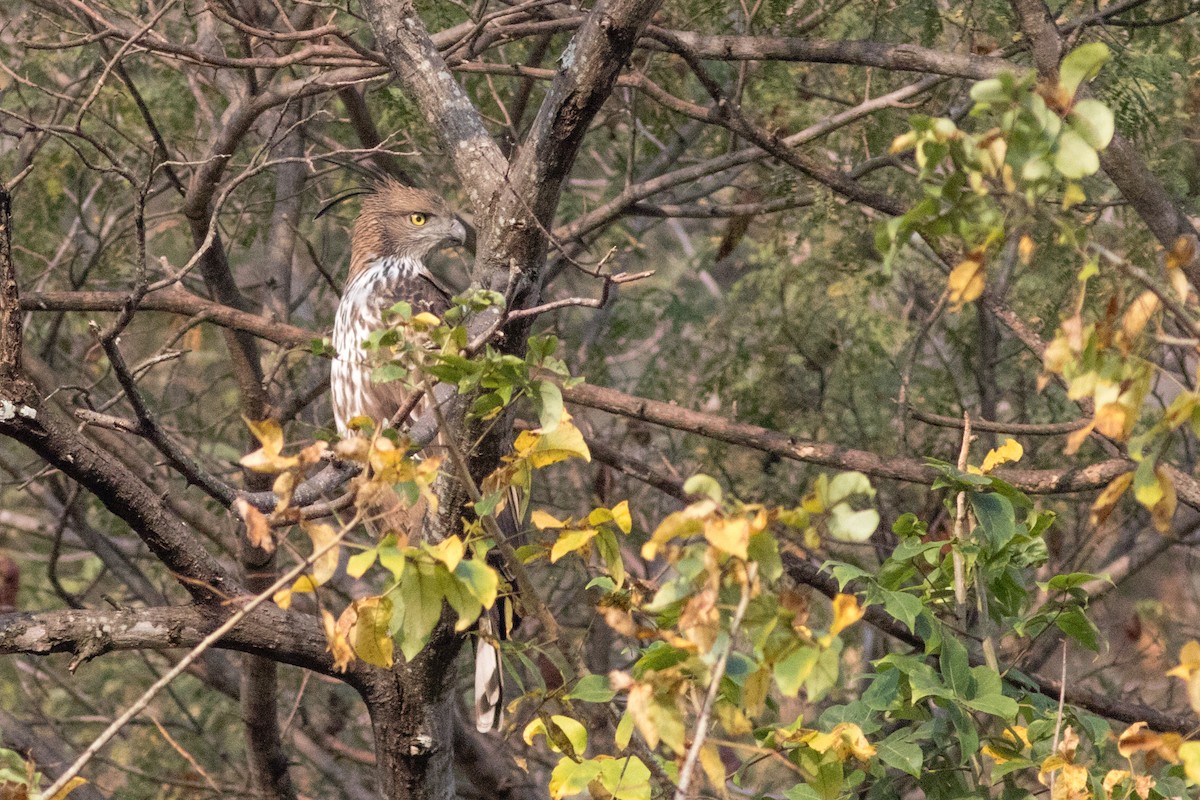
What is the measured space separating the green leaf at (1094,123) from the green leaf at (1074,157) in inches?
0.5

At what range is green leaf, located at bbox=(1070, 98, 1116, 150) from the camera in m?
1.39

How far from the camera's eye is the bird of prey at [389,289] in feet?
11.8

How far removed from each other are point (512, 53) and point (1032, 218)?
11.7 feet

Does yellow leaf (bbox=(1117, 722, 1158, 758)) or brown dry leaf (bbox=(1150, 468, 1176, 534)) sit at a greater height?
brown dry leaf (bbox=(1150, 468, 1176, 534))

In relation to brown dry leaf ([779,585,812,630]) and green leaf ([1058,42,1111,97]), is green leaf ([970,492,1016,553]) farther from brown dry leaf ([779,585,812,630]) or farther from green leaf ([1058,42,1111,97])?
green leaf ([1058,42,1111,97])

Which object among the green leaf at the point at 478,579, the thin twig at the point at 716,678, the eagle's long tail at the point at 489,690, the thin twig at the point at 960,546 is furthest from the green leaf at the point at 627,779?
the eagle's long tail at the point at 489,690

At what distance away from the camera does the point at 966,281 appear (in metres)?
1.47

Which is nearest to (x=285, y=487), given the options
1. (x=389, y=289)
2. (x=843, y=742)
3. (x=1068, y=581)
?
(x=843, y=742)

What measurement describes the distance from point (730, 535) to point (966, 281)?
0.39 metres

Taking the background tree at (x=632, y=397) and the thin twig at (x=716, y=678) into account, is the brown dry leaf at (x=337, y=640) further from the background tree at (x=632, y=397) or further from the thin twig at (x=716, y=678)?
the thin twig at (x=716, y=678)

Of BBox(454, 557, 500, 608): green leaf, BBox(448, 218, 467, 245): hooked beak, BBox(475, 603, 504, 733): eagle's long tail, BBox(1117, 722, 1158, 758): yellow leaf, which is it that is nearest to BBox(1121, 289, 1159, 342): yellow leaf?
BBox(1117, 722, 1158, 758): yellow leaf

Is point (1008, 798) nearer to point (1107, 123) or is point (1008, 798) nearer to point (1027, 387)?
point (1107, 123)

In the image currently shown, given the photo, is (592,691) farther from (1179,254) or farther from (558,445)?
(1179,254)

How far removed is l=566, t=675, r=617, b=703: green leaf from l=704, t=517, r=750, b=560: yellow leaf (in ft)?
1.62
